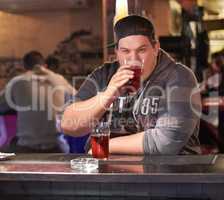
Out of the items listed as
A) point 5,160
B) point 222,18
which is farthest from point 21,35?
point 5,160

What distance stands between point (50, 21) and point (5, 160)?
254 centimetres

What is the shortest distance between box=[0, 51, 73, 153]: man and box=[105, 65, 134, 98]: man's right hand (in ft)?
5.80

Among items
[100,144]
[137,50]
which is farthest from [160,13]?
[100,144]

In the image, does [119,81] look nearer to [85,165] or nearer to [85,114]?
[85,114]

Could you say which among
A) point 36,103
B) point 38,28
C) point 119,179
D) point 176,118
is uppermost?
point 38,28

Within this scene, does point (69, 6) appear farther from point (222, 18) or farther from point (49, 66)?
point (222, 18)

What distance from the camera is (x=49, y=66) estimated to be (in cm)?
462

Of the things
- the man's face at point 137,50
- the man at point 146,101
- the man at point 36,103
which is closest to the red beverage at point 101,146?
the man at point 146,101

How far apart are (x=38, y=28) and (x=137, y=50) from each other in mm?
2089

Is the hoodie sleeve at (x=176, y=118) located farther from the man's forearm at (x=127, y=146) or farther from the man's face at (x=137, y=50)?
the man's face at (x=137, y=50)

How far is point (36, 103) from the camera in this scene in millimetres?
4520

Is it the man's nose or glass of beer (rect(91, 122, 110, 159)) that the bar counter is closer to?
glass of beer (rect(91, 122, 110, 159))

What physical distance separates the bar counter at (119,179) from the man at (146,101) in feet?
0.83

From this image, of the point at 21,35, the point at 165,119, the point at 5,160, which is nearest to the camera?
the point at 5,160
